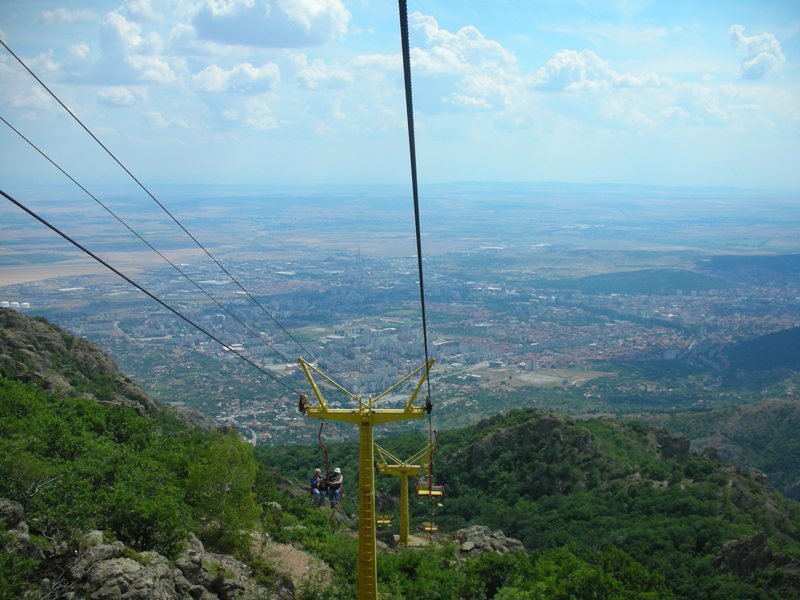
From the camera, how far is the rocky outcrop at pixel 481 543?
2608 cm

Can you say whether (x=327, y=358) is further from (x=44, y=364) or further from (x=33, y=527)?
(x=33, y=527)

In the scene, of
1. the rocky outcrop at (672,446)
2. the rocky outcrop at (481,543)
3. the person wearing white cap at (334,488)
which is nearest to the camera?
the person wearing white cap at (334,488)

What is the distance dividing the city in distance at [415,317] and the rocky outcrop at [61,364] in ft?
25.9

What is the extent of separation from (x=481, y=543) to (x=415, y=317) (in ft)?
284

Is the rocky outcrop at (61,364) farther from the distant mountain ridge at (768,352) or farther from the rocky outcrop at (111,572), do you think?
the distant mountain ridge at (768,352)

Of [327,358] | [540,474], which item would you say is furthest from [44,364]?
[327,358]

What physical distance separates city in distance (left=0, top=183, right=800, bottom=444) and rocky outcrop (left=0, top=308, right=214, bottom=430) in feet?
25.9

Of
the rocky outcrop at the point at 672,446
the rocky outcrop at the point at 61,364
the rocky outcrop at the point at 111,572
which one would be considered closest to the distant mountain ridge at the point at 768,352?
the rocky outcrop at the point at 672,446

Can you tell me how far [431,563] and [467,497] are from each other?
15540mm

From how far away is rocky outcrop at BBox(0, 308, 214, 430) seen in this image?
31344mm

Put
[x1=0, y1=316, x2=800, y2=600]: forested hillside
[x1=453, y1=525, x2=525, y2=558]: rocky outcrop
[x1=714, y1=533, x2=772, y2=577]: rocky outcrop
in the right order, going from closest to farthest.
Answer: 1. [x1=0, y1=316, x2=800, y2=600]: forested hillside
2. [x1=453, y1=525, x2=525, y2=558]: rocky outcrop
3. [x1=714, y1=533, x2=772, y2=577]: rocky outcrop

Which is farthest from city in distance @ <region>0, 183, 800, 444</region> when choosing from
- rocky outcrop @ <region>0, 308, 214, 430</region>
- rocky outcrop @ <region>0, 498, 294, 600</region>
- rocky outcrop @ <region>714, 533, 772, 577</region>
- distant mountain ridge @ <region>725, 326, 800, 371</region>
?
rocky outcrop @ <region>0, 498, 294, 600</region>

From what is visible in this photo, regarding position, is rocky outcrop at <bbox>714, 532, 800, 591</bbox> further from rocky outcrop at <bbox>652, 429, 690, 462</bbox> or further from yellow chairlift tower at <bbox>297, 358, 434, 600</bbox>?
yellow chairlift tower at <bbox>297, 358, 434, 600</bbox>

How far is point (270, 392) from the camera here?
71.7 meters
